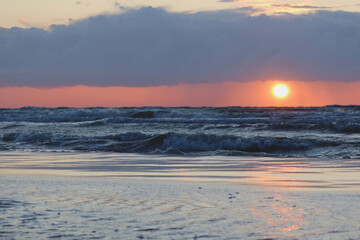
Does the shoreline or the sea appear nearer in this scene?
the sea

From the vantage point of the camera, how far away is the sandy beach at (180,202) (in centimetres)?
487

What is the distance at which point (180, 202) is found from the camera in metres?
6.45

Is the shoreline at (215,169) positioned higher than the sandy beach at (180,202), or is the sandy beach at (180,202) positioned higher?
the shoreline at (215,169)

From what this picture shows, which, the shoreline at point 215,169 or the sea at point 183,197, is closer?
the sea at point 183,197

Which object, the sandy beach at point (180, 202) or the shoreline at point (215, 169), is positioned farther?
the shoreline at point (215, 169)

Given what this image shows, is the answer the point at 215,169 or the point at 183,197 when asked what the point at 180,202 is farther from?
the point at 215,169

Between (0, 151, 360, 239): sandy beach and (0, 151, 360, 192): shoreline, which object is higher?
(0, 151, 360, 192): shoreline

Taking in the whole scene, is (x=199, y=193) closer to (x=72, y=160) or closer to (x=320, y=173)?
(x=320, y=173)

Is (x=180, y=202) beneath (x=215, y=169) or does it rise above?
beneath

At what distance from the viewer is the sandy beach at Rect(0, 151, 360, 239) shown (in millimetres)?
4871

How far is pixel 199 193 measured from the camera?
7238 millimetres

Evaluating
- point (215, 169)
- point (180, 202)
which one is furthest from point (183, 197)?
point (215, 169)

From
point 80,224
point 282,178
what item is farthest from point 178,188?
point 80,224

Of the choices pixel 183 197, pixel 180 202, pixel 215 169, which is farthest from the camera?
pixel 215 169
